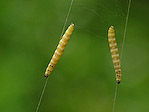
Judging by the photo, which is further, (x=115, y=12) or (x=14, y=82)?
(x=115, y=12)

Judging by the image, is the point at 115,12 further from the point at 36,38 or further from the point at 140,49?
the point at 36,38

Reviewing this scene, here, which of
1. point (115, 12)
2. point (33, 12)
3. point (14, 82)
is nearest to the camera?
point (14, 82)

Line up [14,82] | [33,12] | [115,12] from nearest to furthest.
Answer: [14,82], [115,12], [33,12]

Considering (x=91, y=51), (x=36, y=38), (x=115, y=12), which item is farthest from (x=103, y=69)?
(x=36, y=38)

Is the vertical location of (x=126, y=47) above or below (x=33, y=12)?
Result: below

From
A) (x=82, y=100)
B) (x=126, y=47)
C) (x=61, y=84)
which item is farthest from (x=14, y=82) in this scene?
(x=126, y=47)

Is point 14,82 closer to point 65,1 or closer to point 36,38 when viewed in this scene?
point 36,38

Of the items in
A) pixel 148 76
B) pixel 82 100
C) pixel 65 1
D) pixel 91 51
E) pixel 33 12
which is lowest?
pixel 82 100
